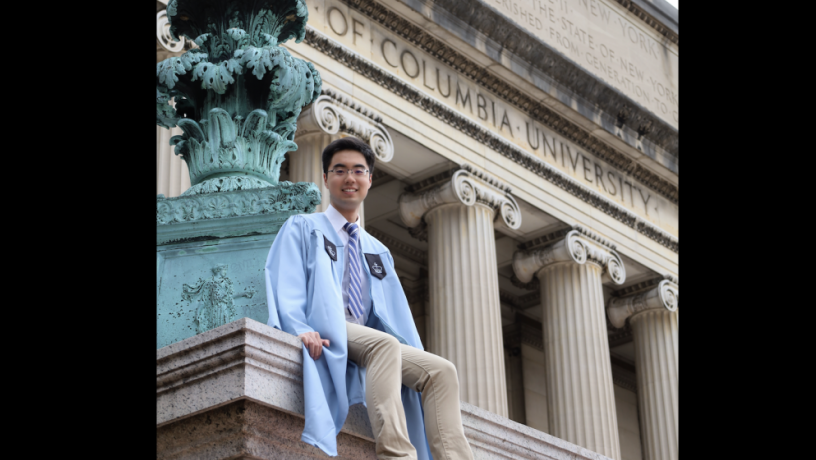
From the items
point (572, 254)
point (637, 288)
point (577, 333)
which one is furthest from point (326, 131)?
point (637, 288)

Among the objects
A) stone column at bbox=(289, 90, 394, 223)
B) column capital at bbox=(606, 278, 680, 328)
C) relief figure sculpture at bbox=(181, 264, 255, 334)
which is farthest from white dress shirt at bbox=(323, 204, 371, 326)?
column capital at bbox=(606, 278, 680, 328)

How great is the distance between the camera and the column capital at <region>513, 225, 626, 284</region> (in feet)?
76.3

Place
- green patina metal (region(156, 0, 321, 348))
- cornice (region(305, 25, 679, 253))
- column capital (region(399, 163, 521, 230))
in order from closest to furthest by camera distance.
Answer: green patina metal (region(156, 0, 321, 348))
cornice (region(305, 25, 679, 253))
column capital (region(399, 163, 521, 230))

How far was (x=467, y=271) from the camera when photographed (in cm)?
2047

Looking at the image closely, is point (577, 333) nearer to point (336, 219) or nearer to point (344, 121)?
point (344, 121)

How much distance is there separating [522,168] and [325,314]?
56.4ft

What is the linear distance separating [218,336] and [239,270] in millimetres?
1865

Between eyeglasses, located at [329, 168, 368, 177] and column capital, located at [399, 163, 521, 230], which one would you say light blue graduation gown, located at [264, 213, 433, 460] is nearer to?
eyeglasses, located at [329, 168, 368, 177]

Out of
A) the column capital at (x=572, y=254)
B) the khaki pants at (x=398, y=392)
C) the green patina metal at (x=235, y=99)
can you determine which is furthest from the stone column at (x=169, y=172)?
the khaki pants at (x=398, y=392)

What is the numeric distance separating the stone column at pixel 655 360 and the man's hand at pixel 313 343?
1989cm
